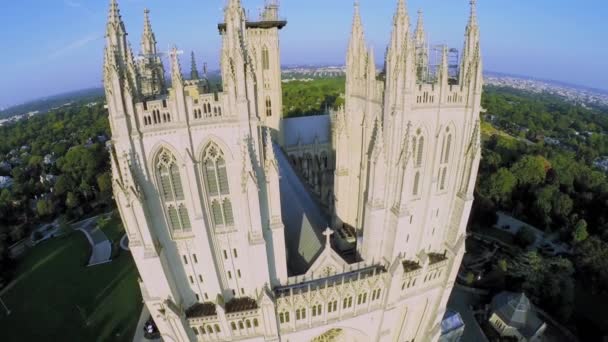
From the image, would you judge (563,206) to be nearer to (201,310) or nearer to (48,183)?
(201,310)

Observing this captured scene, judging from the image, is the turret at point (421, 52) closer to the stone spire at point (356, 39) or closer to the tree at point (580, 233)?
the stone spire at point (356, 39)

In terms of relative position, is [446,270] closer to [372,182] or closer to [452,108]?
[372,182]

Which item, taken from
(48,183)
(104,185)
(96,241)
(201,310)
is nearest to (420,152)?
(201,310)

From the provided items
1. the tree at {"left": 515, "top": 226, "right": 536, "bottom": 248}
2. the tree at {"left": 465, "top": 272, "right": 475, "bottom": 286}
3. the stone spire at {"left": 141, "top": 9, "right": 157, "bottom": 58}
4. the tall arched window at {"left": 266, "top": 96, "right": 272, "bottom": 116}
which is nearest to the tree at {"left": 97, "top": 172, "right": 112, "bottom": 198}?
the tall arched window at {"left": 266, "top": 96, "right": 272, "bottom": 116}

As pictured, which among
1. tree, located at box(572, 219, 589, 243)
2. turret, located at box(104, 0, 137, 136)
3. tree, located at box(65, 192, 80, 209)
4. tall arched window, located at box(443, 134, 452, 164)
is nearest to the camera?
turret, located at box(104, 0, 137, 136)

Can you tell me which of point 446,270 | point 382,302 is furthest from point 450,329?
point 382,302

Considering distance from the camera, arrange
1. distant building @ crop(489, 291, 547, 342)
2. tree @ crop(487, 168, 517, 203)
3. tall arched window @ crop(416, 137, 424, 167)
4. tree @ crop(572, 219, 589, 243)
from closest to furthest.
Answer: tall arched window @ crop(416, 137, 424, 167), distant building @ crop(489, 291, 547, 342), tree @ crop(572, 219, 589, 243), tree @ crop(487, 168, 517, 203)

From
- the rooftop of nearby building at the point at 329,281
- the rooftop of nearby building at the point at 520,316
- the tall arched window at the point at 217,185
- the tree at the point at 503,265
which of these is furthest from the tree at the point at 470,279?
the tall arched window at the point at 217,185

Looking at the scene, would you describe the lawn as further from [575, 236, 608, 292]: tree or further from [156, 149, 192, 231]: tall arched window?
[575, 236, 608, 292]: tree

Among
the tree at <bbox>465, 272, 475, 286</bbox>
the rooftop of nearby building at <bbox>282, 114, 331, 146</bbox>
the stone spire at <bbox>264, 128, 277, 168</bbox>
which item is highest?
the stone spire at <bbox>264, 128, 277, 168</bbox>
